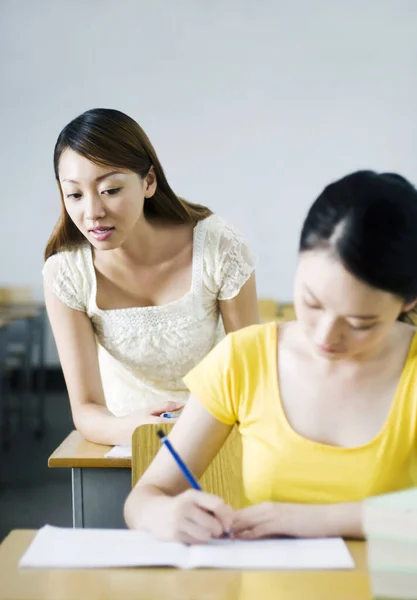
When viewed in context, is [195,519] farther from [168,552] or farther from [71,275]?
[71,275]

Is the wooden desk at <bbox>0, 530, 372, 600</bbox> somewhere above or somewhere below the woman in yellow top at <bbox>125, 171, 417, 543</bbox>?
below

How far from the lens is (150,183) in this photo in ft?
6.32

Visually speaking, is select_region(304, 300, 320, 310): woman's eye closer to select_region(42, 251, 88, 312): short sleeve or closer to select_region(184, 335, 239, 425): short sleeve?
select_region(184, 335, 239, 425): short sleeve

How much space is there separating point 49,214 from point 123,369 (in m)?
4.63

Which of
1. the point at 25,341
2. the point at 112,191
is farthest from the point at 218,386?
the point at 25,341

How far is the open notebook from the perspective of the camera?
0.98 m

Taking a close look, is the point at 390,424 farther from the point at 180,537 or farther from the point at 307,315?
the point at 180,537

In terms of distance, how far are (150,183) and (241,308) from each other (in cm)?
39

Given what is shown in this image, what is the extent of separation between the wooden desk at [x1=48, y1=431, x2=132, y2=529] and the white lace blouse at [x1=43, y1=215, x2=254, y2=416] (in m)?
0.26

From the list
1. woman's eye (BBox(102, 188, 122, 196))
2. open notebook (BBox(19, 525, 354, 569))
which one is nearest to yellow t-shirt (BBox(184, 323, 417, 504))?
open notebook (BBox(19, 525, 354, 569))

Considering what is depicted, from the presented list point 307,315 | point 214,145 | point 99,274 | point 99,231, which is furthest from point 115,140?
point 214,145

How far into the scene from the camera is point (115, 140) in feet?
5.87

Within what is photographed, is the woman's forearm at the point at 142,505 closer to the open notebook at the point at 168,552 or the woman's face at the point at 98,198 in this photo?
the open notebook at the point at 168,552

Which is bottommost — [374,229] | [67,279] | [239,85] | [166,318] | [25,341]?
[25,341]
